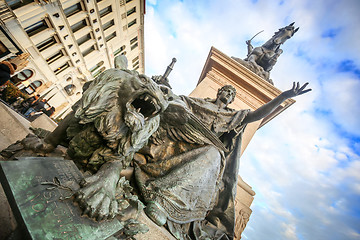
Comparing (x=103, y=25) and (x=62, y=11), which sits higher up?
(x=103, y=25)

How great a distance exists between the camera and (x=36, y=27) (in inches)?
434

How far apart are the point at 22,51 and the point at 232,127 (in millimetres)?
14032

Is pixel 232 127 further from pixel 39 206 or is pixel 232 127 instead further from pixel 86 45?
pixel 86 45

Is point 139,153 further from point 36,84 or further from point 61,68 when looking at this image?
point 61,68

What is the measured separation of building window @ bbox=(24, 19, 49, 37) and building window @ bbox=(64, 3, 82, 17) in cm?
188

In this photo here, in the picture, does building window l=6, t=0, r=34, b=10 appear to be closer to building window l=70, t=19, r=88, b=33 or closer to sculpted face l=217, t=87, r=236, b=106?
building window l=70, t=19, r=88, b=33

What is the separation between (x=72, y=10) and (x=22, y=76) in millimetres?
6536

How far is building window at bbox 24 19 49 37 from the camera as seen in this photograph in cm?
1049

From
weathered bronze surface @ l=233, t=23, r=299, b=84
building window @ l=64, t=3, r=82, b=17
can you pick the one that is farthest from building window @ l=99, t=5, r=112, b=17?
weathered bronze surface @ l=233, t=23, r=299, b=84

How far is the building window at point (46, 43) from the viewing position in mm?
11477

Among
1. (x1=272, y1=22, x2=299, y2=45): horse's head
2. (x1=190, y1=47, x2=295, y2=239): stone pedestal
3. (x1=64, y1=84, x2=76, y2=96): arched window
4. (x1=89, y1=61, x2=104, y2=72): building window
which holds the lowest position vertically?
(x1=64, y1=84, x2=76, y2=96): arched window

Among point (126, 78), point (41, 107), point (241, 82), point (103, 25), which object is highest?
point (103, 25)

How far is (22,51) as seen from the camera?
33.4 ft

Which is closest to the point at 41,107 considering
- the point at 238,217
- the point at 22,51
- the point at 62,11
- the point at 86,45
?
the point at 22,51
